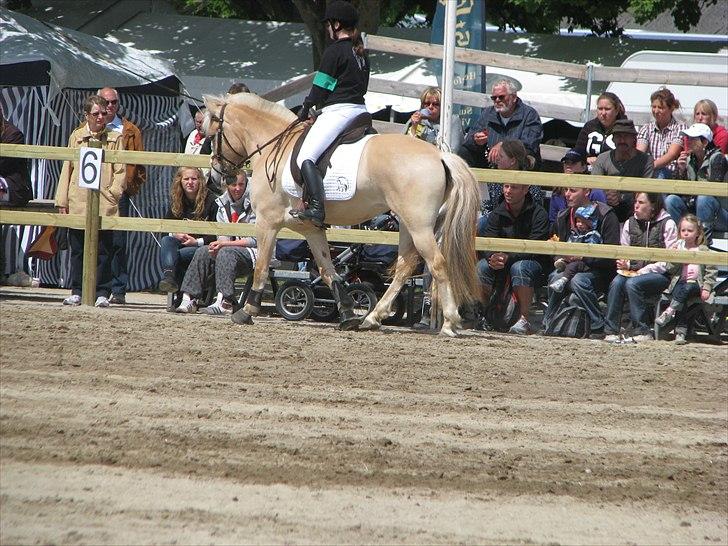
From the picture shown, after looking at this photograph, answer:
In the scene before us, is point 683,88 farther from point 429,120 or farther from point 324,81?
point 324,81

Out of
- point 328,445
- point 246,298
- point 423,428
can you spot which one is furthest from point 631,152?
point 328,445

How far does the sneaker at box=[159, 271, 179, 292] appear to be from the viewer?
11742 millimetres

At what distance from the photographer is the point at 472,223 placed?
34.0 ft

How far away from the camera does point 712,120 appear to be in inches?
465

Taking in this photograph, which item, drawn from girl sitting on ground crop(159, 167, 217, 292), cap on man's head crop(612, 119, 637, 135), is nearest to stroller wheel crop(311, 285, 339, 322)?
girl sitting on ground crop(159, 167, 217, 292)

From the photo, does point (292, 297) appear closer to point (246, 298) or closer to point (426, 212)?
point (246, 298)

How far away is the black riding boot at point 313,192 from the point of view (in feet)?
34.2

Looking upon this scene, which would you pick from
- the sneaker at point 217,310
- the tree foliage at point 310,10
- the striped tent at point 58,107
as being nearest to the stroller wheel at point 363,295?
the sneaker at point 217,310

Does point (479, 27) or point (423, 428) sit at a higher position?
point (479, 27)

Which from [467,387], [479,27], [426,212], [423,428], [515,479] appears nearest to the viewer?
[515,479]

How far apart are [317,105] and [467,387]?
10.8 ft

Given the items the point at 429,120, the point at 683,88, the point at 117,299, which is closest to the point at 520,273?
the point at 429,120

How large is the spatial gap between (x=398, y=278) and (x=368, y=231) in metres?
0.94

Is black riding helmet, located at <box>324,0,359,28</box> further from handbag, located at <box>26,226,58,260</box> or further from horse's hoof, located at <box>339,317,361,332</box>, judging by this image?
handbag, located at <box>26,226,58,260</box>
